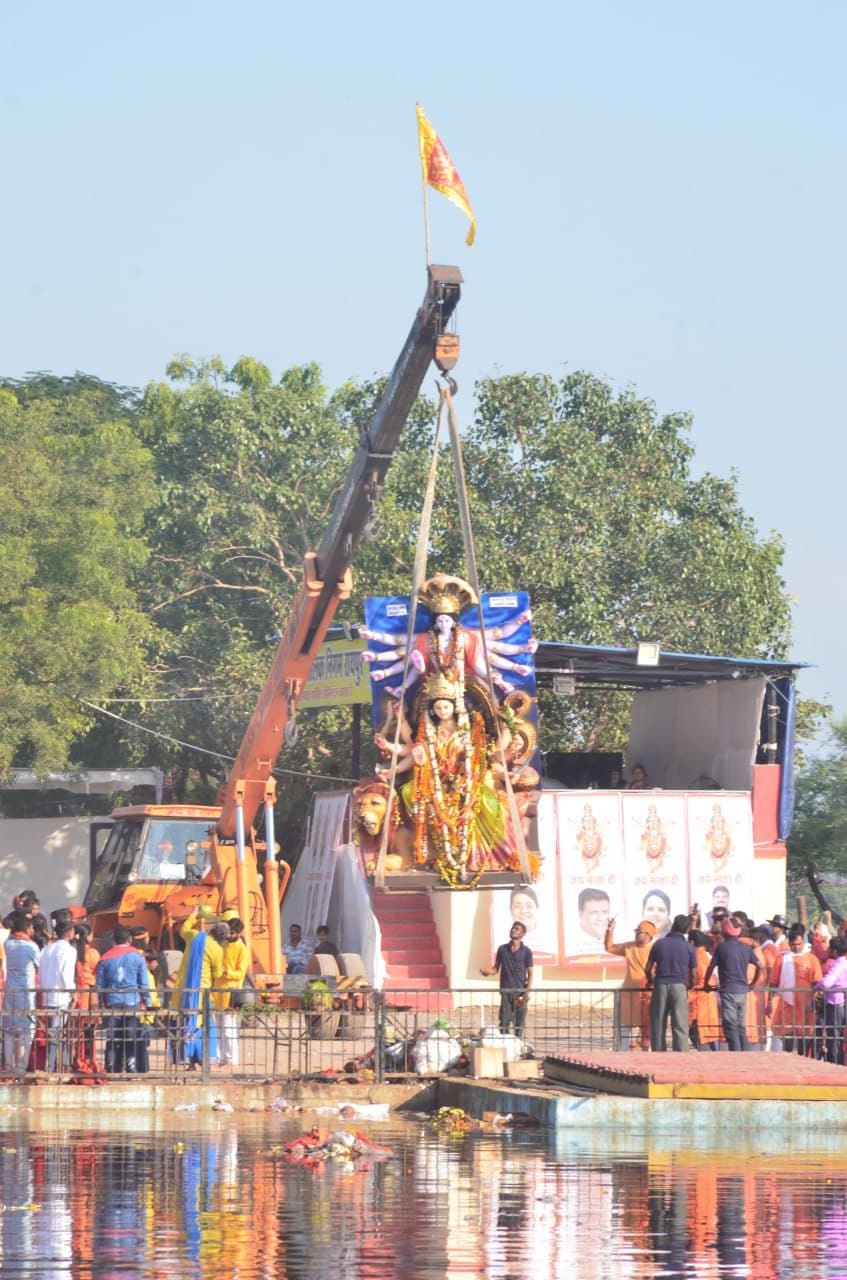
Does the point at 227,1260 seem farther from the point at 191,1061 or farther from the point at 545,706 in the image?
the point at 545,706

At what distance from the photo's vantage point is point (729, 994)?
1978 cm

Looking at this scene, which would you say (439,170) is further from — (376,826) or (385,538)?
(385,538)

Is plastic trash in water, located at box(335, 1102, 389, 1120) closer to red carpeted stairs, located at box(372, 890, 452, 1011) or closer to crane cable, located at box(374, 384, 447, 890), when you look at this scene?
crane cable, located at box(374, 384, 447, 890)

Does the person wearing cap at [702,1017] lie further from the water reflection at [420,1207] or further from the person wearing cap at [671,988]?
the water reflection at [420,1207]

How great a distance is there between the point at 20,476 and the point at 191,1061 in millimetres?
18027

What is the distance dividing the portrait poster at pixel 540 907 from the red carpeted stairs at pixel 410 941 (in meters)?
0.93

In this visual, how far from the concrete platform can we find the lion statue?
36.2 feet

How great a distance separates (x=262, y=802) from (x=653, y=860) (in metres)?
7.40

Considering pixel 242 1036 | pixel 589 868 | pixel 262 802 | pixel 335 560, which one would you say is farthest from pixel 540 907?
pixel 242 1036

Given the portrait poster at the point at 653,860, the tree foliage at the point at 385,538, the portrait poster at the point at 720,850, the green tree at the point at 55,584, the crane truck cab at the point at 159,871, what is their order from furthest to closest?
the tree foliage at the point at 385,538 < the green tree at the point at 55,584 < the portrait poster at the point at 720,850 < the portrait poster at the point at 653,860 < the crane truck cab at the point at 159,871

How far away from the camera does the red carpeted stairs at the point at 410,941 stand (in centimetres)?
3095

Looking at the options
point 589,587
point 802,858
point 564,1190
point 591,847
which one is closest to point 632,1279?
point 564,1190

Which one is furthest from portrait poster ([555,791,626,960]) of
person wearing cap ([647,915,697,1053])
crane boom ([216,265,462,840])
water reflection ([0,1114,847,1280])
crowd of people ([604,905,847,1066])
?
water reflection ([0,1114,847,1280])

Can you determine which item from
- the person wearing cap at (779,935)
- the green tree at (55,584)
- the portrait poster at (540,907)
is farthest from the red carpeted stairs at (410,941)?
the green tree at (55,584)
